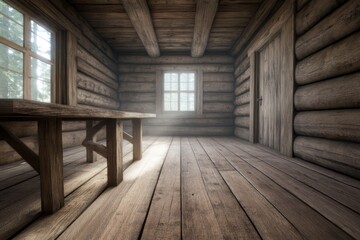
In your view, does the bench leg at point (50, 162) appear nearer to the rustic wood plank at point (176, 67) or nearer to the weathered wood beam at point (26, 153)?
the weathered wood beam at point (26, 153)

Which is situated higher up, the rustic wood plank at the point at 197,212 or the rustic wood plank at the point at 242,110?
the rustic wood plank at the point at 242,110

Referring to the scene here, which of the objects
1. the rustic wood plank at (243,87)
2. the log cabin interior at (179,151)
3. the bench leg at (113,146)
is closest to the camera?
the log cabin interior at (179,151)

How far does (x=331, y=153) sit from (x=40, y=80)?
13.5ft

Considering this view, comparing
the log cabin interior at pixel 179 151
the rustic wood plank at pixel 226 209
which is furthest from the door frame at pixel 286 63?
the rustic wood plank at pixel 226 209

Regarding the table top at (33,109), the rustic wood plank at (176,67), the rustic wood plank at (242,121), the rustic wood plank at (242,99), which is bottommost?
the rustic wood plank at (242,121)

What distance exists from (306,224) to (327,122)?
1.56m

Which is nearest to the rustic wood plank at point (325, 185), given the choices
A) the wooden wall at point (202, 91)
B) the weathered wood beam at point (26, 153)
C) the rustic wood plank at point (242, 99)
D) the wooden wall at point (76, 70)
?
the weathered wood beam at point (26, 153)

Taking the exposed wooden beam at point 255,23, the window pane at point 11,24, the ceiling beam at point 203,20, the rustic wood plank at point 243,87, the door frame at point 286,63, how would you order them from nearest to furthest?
the window pane at point 11,24 < the door frame at point 286,63 < the ceiling beam at point 203,20 < the exposed wooden beam at point 255,23 < the rustic wood plank at point 243,87

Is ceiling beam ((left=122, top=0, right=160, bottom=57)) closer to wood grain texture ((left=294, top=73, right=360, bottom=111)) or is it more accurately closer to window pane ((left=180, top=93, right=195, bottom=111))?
window pane ((left=180, top=93, right=195, bottom=111))

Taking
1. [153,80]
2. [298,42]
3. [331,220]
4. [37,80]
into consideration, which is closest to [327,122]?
[298,42]

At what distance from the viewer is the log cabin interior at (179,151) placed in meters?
1.04

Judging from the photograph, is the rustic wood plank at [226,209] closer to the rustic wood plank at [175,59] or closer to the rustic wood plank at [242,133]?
the rustic wood plank at [242,133]

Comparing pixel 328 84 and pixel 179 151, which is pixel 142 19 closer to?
pixel 179 151

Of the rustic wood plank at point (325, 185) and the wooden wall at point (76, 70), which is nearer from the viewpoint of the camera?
the rustic wood plank at point (325, 185)
